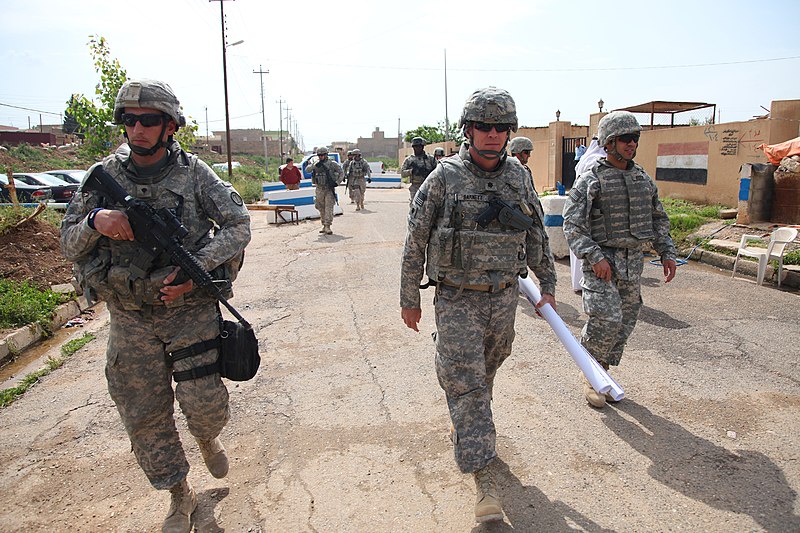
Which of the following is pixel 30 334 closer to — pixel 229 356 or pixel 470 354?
pixel 229 356

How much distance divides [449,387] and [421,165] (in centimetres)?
759

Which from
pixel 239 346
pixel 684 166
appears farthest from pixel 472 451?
pixel 684 166

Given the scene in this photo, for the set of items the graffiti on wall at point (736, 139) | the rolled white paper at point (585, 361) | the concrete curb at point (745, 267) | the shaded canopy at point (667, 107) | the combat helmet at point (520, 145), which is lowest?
the concrete curb at point (745, 267)

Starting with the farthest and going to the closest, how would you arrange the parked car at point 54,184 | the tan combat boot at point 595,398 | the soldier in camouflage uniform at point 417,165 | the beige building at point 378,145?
the beige building at point 378,145 → the parked car at point 54,184 → the soldier in camouflage uniform at point 417,165 → the tan combat boot at point 595,398

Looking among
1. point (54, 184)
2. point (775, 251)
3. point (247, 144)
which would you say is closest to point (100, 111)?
point (54, 184)

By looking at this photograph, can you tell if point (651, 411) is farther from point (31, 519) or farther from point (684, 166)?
point (684, 166)

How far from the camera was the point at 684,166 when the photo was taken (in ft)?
43.8

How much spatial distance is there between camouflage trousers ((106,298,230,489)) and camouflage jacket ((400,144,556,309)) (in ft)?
3.46

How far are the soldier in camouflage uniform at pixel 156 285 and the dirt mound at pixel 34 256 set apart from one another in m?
5.24

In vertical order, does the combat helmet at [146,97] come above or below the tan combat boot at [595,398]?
above

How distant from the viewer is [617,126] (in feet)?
12.9

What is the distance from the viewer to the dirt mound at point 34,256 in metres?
7.40

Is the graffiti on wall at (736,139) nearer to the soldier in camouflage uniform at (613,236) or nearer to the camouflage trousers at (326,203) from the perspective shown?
the camouflage trousers at (326,203)

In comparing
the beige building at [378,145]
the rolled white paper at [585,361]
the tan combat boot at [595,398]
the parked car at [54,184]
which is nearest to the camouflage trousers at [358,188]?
the parked car at [54,184]
